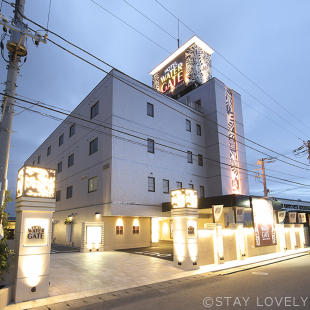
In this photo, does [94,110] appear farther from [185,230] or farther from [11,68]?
[185,230]

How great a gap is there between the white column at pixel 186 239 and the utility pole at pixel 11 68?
29.8ft

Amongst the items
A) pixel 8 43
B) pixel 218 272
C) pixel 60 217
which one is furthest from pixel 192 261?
pixel 60 217

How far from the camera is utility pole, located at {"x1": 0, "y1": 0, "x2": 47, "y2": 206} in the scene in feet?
28.4

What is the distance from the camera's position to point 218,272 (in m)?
12.7

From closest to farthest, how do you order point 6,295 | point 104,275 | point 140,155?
point 6,295, point 104,275, point 140,155

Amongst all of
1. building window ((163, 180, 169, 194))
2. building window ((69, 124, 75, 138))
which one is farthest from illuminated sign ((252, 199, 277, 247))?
building window ((69, 124, 75, 138))

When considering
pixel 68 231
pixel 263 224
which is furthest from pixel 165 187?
pixel 68 231

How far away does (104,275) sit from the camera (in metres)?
11.9

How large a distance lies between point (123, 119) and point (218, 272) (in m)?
15.6

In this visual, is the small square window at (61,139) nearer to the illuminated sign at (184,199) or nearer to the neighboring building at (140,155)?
the neighboring building at (140,155)

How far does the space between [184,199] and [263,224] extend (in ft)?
29.8

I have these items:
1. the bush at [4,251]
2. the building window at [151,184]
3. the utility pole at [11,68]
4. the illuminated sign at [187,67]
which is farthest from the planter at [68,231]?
the illuminated sign at [187,67]

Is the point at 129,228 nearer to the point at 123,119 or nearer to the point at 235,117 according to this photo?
the point at 123,119

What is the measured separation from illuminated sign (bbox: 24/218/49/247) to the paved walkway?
188cm
